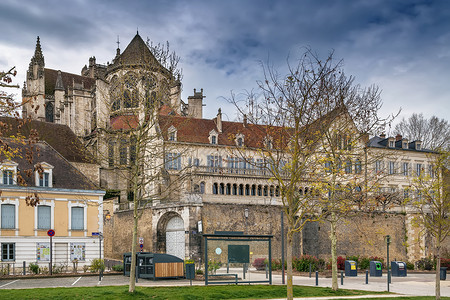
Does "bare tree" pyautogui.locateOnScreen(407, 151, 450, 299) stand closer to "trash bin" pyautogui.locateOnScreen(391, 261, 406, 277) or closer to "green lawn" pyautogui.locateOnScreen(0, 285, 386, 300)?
"green lawn" pyautogui.locateOnScreen(0, 285, 386, 300)

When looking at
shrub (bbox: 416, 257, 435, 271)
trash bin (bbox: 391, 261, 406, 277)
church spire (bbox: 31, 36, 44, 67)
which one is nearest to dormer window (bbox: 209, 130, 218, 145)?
shrub (bbox: 416, 257, 435, 271)

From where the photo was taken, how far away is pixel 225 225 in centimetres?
3650

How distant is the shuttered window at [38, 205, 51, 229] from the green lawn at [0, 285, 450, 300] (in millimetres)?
12597

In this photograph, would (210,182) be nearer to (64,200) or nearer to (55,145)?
(55,145)

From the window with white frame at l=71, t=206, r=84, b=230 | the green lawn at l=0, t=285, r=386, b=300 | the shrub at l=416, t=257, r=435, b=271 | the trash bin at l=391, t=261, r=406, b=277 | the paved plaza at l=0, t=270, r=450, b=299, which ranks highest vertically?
the window with white frame at l=71, t=206, r=84, b=230

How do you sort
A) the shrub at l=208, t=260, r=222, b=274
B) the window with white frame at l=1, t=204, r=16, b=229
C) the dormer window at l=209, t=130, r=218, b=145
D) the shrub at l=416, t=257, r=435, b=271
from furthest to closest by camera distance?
the dormer window at l=209, t=130, r=218, b=145 < the shrub at l=416, t=257, r=435, b=271 < the window with white frame at l=1, t=204, r=16, b=229 < the shrub at l=208, t=260, r=222, b=274

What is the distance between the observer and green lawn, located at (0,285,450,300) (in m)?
16.4

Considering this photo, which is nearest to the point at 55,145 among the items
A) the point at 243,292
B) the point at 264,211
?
the point at 264,211

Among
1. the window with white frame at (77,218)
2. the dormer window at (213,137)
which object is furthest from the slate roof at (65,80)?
the window with white frame at (77,218)

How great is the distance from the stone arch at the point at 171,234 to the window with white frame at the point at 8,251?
35.4ft

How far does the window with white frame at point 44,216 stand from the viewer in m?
30.0

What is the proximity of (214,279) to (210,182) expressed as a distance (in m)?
25.7

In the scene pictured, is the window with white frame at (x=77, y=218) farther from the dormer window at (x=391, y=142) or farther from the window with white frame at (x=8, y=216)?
the dormer window at (x=391, y=142)

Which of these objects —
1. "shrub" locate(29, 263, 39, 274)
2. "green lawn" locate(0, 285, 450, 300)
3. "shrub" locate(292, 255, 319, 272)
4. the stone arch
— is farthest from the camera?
the stone arch
